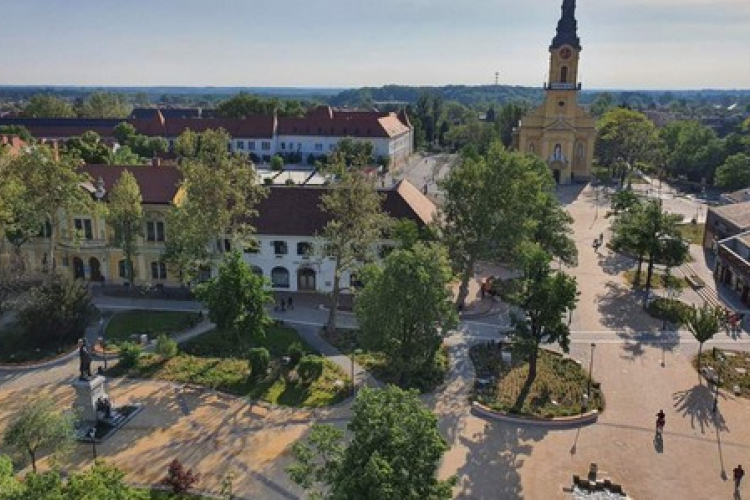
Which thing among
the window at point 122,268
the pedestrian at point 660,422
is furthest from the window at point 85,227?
the pedestrian at point 660,422

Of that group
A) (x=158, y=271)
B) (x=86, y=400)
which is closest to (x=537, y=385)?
(x=86, y=400)

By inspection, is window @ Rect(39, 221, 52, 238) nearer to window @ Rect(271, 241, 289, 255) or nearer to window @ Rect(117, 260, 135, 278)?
window @ Rect(117, 260, 135, 278)

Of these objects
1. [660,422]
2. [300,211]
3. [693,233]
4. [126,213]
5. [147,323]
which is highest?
[126,213]

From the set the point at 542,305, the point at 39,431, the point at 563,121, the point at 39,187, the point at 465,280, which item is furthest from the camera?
the point at 563,121

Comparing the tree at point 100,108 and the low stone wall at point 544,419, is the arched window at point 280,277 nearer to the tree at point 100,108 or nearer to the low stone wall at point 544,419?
the low stone wall at point 544,419

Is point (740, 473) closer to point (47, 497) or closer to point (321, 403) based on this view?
point (321, 403)

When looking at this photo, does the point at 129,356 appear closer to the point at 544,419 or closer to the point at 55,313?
the point at 55,313

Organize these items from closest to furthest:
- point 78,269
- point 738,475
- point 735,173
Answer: point 738,475 → point 78,269 → point 735,173
